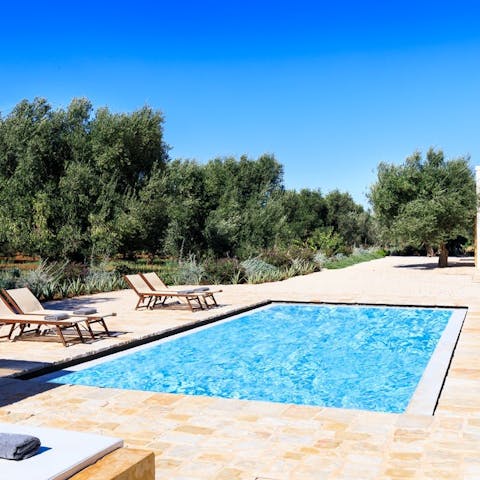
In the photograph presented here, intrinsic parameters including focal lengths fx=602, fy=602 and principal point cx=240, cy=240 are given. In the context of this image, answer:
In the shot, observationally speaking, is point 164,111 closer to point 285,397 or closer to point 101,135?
point 101,135

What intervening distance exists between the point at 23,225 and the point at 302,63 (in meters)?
12.0

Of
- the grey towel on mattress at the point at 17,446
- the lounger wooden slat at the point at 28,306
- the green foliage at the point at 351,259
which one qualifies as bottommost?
the green foliage at the point at 351,259

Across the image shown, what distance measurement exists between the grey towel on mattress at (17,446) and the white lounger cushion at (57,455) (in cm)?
2

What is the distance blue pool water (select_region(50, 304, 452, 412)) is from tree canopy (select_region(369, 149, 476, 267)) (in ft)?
45.1

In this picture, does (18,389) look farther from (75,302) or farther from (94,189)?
(94,189)

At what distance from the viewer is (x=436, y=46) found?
2003 centimetres

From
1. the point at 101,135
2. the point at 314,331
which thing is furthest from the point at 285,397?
the point at 101,135

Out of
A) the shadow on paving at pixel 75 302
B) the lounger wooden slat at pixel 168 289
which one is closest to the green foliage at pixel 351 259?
the shadow on paving at pixel 75 302

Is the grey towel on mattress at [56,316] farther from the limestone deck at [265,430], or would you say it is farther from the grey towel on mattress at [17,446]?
the grey towel on mattress at [17,446]

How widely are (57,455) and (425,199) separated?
84.9 ft

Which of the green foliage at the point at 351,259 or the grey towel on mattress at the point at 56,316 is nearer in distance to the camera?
the grey towel on mattress at the point at 56,316

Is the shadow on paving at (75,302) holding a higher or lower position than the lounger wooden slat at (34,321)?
lower

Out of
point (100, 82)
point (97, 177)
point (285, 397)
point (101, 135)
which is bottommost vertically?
point (285, 397)

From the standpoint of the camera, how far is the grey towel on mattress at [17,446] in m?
2.70
